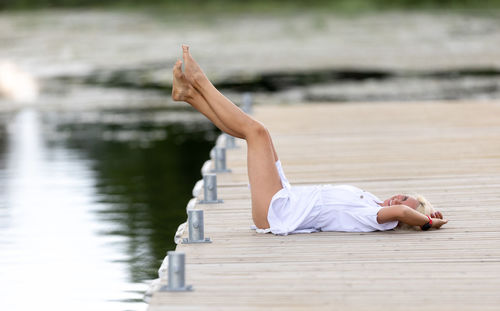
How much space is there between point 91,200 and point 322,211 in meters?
3.39

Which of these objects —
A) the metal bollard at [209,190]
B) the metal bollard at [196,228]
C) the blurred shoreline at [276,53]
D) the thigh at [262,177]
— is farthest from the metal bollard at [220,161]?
the blurred shoreline at [276,53]

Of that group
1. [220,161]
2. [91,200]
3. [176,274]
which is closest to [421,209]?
[176,274]

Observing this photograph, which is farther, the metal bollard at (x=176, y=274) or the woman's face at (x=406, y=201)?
the woman's face at (x=406, y=201)

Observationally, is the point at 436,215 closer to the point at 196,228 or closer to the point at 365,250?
the point at 365,250

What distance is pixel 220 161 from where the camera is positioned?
6.25m

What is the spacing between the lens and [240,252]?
4105mm

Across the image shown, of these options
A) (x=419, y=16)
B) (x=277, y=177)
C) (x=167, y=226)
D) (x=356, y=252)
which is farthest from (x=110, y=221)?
(x=419, y=16)

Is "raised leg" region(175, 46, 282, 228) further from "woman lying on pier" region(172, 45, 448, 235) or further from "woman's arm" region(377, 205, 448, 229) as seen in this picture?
"woman's arm" region(377, 205, 448, 229)

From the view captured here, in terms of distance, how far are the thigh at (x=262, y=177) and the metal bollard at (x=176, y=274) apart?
915mm

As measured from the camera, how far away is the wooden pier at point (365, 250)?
3451 mm

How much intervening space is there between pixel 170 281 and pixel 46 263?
215cm

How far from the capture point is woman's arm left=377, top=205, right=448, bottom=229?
4266 mm

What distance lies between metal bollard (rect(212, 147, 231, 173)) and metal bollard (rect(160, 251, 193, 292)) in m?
2.69

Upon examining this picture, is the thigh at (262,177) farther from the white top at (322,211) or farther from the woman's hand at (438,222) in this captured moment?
the woman's hand at (438,222)
